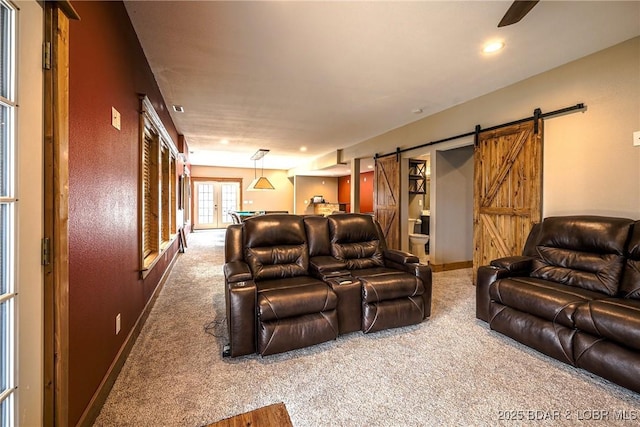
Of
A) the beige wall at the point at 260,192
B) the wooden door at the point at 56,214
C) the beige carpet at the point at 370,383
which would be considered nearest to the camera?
the wooden door at the point at 56,214

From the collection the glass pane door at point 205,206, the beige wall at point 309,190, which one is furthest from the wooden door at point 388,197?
the glass pane door at point 205,206

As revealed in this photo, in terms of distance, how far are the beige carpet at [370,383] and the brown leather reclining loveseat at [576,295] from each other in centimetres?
16

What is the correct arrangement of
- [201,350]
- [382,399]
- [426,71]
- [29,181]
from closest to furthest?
1. [29,181]
2. [382,399]
3. [201,350]
4. [426,71]

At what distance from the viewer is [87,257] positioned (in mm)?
1524

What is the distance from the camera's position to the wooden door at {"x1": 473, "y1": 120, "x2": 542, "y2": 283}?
3389 mm

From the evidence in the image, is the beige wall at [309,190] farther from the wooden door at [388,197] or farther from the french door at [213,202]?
the wooden door at [388,197]

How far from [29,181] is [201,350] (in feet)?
5.85

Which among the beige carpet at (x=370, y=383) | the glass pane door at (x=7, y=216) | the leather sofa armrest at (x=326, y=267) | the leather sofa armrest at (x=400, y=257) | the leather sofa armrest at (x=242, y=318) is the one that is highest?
the glass pane door at (x=7, y=216)

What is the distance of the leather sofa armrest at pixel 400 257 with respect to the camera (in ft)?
9.65

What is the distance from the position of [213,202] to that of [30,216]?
11010 millimetres

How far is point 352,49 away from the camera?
2752 mm

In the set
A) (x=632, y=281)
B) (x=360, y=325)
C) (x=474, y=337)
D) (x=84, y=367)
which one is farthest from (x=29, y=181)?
(x=632, y=281)

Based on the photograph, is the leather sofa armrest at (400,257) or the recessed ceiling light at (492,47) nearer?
the recessed ceiling light at (492,47)

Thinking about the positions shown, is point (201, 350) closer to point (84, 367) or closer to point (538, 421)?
point (84, 367)
